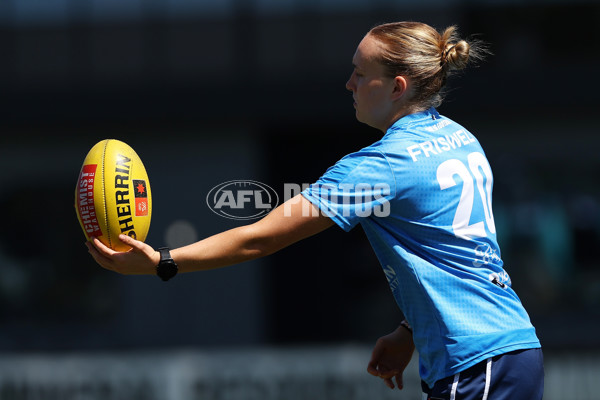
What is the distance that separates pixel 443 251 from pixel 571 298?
367 inches

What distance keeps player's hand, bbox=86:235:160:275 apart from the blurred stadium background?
792 centimetres

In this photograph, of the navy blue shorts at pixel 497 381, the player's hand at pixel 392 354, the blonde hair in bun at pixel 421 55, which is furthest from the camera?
the player's hand at pixel 392 354

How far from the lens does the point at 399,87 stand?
2822 mm

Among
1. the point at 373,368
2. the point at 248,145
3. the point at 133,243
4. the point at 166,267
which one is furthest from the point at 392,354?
the point at 248,145

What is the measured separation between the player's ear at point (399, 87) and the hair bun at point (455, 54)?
6.2 inches

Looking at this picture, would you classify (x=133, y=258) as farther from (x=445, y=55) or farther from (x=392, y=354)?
(x=445, y=55)

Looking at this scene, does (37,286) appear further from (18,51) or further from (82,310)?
(18,51)

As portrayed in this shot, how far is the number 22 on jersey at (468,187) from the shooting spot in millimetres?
2701

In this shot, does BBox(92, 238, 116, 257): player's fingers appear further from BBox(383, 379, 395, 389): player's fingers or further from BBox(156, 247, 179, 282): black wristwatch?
BBox(383, 379, 395, 389): player's fingers

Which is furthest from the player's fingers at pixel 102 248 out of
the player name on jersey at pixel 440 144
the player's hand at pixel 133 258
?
the player name on jersey at pixel 440 144

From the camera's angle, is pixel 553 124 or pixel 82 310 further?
pixel 82 310

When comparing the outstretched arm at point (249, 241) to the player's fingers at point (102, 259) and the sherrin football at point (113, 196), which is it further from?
the sherrin football at point (113, 196)

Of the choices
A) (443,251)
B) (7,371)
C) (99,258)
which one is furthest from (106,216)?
(7,371)

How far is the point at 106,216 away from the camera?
298 centimetres
